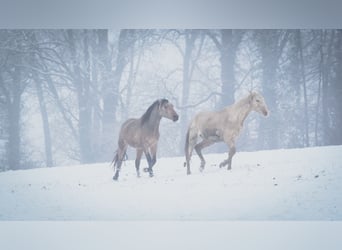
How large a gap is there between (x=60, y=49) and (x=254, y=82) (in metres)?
1.33

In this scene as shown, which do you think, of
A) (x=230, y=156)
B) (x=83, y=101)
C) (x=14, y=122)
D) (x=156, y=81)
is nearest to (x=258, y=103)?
(x=230, y=156)

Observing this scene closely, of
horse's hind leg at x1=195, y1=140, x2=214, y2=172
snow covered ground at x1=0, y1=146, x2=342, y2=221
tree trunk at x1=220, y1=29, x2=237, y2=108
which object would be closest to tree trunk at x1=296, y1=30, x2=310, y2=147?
snow covered ground at x1=0, y1=146, x2=342, y2=221

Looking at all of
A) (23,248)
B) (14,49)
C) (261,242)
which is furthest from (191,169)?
(14,49)

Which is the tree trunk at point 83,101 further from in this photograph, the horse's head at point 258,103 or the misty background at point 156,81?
the horse's head at point 258,103

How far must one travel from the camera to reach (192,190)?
299 cm

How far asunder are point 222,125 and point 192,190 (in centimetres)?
48

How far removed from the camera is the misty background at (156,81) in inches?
120

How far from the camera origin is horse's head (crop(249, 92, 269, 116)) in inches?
121

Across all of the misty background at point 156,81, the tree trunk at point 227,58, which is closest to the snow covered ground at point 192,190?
the misty background at point 156,81

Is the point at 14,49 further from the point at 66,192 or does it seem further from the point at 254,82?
the point at 254,82

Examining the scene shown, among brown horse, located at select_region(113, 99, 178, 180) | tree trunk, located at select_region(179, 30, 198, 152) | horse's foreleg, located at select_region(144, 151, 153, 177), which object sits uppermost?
tree trunk, located at select_region(179, 30, 198, 152)

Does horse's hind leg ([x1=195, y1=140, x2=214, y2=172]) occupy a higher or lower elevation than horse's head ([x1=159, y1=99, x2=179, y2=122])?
lower

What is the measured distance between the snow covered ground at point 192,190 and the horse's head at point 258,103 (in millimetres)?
284

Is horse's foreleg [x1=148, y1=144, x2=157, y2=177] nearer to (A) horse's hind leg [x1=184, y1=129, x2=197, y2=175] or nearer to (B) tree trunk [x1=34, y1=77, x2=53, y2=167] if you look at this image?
(A) horse's hind leg [x1=184, y1=129, x2=197, y2=175]
